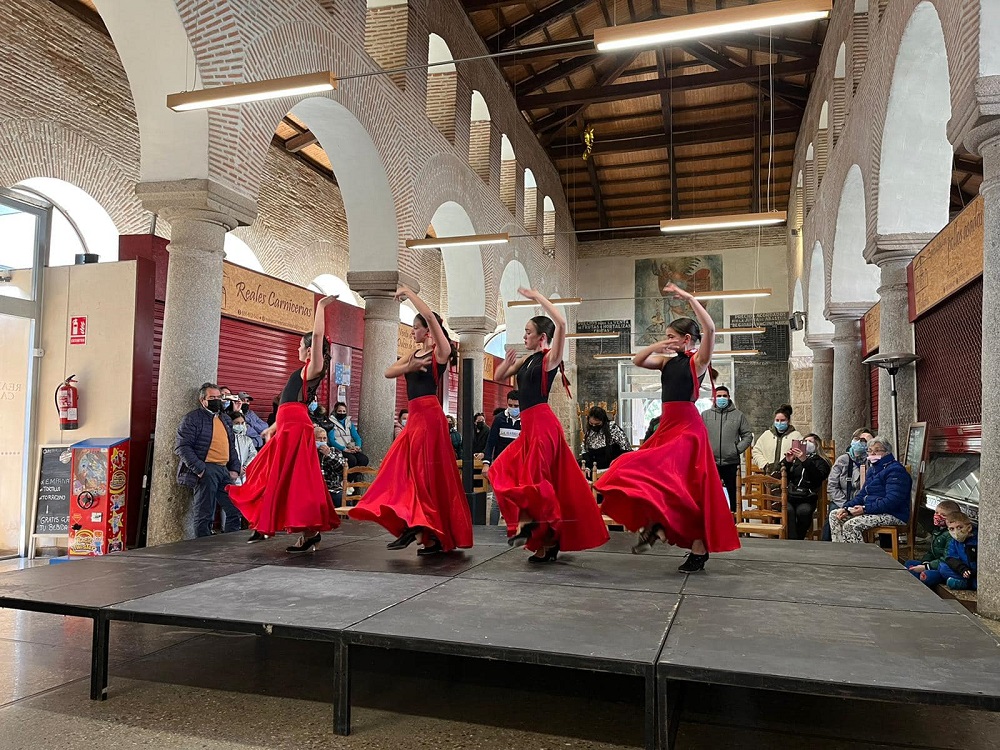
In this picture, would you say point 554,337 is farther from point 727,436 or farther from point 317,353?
point 727,436

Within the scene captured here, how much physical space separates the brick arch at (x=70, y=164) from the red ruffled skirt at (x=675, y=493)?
24.9 feet

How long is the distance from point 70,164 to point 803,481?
29.2ft

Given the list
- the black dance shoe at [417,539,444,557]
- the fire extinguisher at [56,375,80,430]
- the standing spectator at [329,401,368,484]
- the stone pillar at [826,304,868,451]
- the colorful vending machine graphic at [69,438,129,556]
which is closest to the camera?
the black dance shoe at [417,539,444,557]

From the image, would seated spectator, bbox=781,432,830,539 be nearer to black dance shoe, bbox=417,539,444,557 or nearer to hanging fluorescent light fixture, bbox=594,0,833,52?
hanging fluorescent light fixture, bbox=594,0,833,52

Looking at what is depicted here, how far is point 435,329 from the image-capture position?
473cm

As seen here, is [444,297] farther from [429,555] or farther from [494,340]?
[429,555]

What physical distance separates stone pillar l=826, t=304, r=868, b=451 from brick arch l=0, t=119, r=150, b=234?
32.5 feet

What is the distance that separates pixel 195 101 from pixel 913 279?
7571mm

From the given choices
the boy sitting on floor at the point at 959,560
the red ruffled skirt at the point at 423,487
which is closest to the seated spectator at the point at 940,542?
the boy sitting on floor at the point at 959,560

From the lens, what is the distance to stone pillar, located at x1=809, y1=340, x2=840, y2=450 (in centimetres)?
1431

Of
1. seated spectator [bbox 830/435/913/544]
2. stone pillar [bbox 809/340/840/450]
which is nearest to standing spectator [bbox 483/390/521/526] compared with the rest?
seated spectator [bbox 830/435/913/544]

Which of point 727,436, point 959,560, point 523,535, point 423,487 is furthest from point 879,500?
point 423,487

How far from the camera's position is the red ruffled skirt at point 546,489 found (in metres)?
4.31

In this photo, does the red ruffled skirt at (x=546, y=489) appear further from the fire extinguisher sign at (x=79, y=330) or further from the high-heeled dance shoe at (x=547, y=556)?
the fire extinguisher sign at (x=79, y=330)
